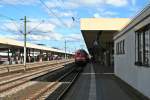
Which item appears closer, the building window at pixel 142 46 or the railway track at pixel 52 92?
the building window at pixel 142 46

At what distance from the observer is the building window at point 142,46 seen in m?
18.2

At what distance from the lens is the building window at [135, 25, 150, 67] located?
59.8 feet

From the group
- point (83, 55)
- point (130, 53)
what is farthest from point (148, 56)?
point (83, 55)

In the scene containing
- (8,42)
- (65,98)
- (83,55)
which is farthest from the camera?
(8,42)

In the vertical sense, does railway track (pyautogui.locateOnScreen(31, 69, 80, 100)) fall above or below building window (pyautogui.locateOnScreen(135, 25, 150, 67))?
below

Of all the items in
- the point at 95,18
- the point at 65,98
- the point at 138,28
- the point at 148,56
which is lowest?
the point at 65,98

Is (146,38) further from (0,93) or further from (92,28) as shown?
(92,28)

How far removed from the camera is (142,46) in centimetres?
1966

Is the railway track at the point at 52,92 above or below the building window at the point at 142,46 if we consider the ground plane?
below

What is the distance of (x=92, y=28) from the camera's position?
4034cm

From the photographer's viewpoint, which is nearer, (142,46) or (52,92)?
(142,46)

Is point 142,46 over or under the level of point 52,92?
over

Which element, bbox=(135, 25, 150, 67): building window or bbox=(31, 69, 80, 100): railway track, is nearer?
bbox=(135, 25, 150, 67): building window

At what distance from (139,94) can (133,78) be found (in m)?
3.04
